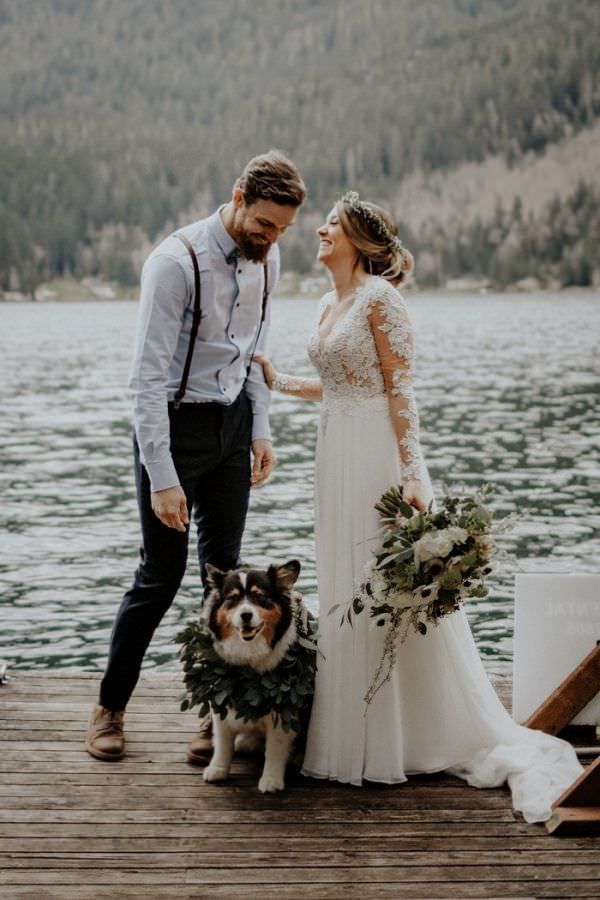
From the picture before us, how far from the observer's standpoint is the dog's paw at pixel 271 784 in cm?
326

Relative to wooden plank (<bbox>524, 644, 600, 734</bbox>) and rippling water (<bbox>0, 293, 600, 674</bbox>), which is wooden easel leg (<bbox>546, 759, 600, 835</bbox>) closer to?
wooden plank (<bbox>524, 644, 600, 734</bbox>)

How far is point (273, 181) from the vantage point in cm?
317

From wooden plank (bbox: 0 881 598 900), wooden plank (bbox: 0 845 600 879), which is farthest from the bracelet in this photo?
wooden plank (bbox: 0 881 598 900)

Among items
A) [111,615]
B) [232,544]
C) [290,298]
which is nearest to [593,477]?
Answer: [111,615]

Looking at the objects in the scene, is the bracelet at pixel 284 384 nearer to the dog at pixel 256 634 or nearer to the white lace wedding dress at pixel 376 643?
the white lace wedding dress at pixel 376 643

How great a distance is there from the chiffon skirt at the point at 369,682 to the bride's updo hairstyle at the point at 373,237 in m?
0.44

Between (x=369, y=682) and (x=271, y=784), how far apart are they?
1.45ft

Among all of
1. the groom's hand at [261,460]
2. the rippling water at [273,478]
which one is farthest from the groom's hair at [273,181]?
the rippling water at [273,478]

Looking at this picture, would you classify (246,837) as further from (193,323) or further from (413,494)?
(193,323)

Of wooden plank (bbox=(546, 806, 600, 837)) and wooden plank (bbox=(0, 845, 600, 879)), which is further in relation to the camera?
wooden plank (bbox=(546, 806, 600, 837))

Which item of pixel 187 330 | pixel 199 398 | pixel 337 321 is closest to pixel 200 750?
pixel 199 398

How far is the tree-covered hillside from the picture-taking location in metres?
93.3

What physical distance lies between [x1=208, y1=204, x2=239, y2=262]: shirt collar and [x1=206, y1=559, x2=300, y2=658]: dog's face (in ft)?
3.27

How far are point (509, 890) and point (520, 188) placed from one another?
103m
